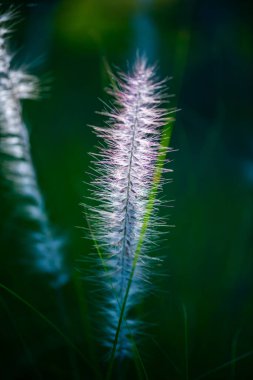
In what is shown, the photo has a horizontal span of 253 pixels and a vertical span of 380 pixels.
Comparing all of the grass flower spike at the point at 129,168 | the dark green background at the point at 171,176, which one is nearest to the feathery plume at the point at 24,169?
the dark green background at the point at 171,176

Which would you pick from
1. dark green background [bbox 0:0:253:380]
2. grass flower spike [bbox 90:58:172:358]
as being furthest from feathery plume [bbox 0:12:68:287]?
grass flower spike [bbox 90:58:172:358]

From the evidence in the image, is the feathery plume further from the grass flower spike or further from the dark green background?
the grass flower spike

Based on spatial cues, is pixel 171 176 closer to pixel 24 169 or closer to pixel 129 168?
pixel 24 169

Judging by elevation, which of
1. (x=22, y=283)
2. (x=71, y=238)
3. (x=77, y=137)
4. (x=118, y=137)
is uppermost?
(x=77, y=137)

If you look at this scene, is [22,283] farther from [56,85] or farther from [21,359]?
[56,85]

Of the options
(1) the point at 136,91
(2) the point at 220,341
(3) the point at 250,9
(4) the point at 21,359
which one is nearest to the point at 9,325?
(4) the point at 21,359
